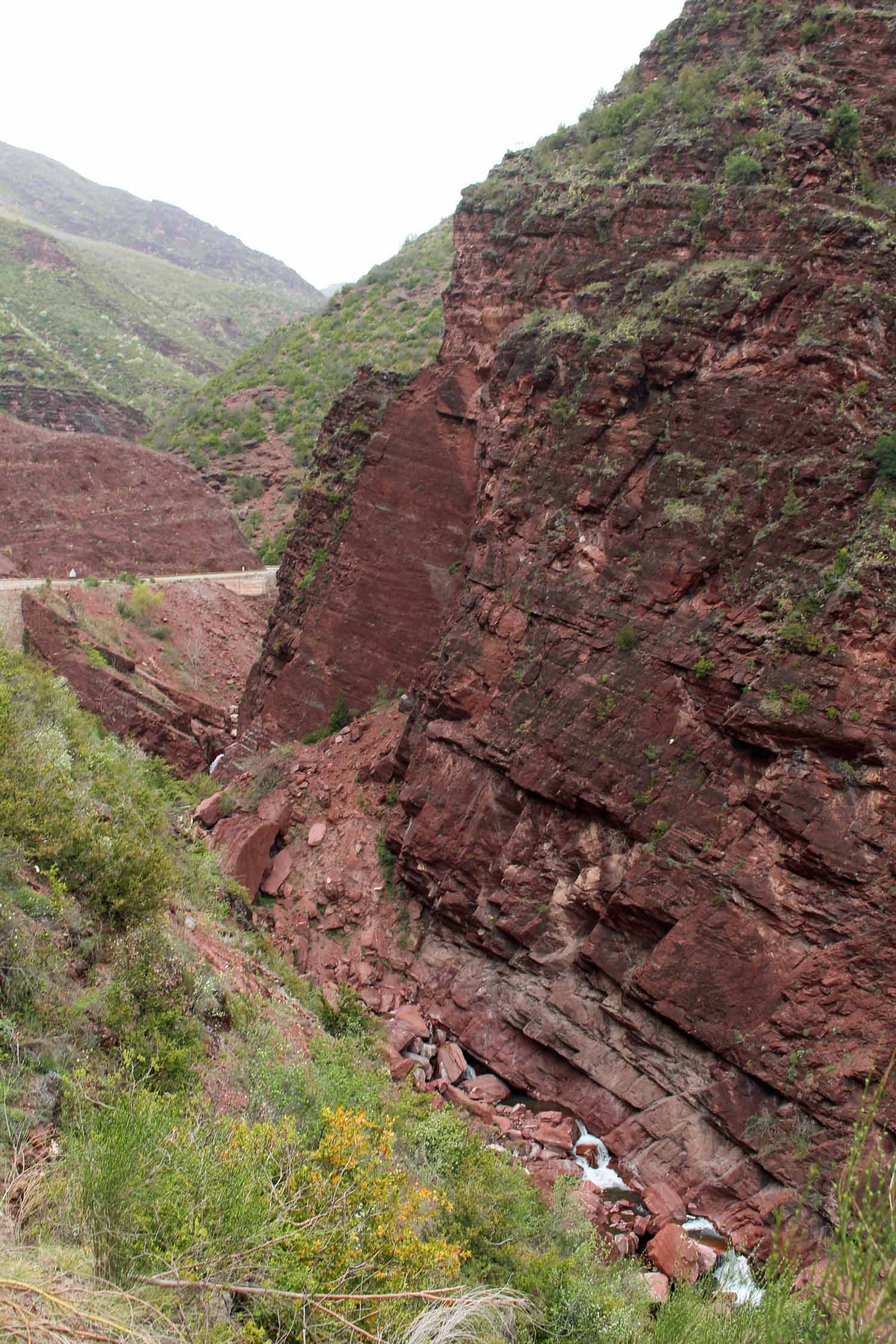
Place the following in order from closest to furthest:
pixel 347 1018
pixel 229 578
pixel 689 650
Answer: pixel 347 1018
pixel 689 650
pixel 229 578

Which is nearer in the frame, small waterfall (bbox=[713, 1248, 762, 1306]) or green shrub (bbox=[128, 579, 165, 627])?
small waterfall (bbox=[713, 1248, 762, 1306])

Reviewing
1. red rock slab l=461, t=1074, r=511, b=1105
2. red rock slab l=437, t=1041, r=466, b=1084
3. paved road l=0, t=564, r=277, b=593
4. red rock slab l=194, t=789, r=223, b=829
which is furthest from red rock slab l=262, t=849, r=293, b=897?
paved road l=0, t=564, r=277, b=593

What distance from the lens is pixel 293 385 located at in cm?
5388

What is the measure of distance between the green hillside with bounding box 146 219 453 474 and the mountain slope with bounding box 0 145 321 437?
6.42 m

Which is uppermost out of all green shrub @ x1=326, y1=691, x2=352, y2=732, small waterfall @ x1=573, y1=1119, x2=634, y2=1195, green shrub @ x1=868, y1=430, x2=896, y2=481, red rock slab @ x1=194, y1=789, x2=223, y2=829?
green shrub @ x1=868, y1=430, x2=896, y2=481

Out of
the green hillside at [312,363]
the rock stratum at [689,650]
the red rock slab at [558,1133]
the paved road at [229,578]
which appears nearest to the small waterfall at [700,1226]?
the rock stratum at [689,650]

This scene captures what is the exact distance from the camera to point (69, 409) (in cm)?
5509

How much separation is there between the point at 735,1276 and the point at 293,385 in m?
49.6

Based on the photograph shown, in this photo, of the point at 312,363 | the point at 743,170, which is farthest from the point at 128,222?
the point at 743,170

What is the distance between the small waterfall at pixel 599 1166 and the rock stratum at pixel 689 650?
261 mm

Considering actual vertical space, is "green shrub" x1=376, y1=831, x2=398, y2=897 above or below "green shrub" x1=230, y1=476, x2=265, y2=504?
below

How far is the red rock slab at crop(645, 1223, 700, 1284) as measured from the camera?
37.9 ft

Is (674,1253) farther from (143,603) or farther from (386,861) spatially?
(143,603)

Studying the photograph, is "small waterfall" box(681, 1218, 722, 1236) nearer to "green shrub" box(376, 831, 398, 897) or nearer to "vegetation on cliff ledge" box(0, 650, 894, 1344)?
"vegetation on cliff ledge" box(0, 650, 894, 1344)
